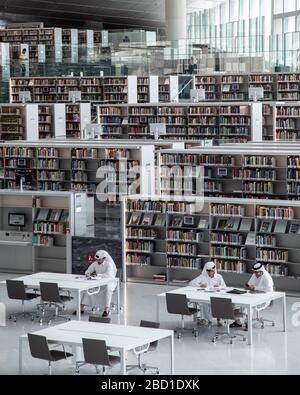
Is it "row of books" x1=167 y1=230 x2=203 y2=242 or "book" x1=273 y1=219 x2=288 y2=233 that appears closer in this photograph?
"book" x1=273 y1=219 x2=288 y2=233

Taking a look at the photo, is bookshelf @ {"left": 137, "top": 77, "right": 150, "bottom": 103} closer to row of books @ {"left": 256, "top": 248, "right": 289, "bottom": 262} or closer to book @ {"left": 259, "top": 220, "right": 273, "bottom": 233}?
book @ {"left": 259, "top": 220, "right": 273, "bottom": 233}

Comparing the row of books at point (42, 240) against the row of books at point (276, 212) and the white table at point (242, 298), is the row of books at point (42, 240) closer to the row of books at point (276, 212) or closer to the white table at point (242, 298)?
the row of books at point (276, 212)

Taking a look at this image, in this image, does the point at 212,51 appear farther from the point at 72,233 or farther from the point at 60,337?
the point at 60,337

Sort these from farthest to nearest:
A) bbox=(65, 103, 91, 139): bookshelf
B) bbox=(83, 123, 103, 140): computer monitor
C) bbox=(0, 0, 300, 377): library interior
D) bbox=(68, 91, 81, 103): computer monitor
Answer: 1. bbox=(68, 91, 81, 103): computer monitor
2. bbox=(65, 103, 91, 139): bookshelf
3. bbox=(83, 123, 103, 140): computer monitor
4. bbox=(0, 0, 300, 377): library interior

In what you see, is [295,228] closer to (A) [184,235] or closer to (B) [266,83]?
(A) [184,235]

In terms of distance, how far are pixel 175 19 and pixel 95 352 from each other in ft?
98.7

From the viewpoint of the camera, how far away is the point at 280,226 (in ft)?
50.4

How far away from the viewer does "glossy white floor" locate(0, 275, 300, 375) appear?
11.2 m

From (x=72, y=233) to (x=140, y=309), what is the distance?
2.79 meters

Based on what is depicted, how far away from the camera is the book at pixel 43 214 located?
56.9ft

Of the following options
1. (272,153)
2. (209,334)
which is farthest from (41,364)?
(272,153)

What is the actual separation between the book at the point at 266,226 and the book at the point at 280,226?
83 mm

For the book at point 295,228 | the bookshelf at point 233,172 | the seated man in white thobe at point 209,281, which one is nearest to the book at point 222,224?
the book at point 295,228

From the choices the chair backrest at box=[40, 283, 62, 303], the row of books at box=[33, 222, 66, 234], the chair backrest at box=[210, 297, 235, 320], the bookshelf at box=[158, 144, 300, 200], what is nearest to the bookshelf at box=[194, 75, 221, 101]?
the bookshelf at box=[158, 144, 300, 200]
